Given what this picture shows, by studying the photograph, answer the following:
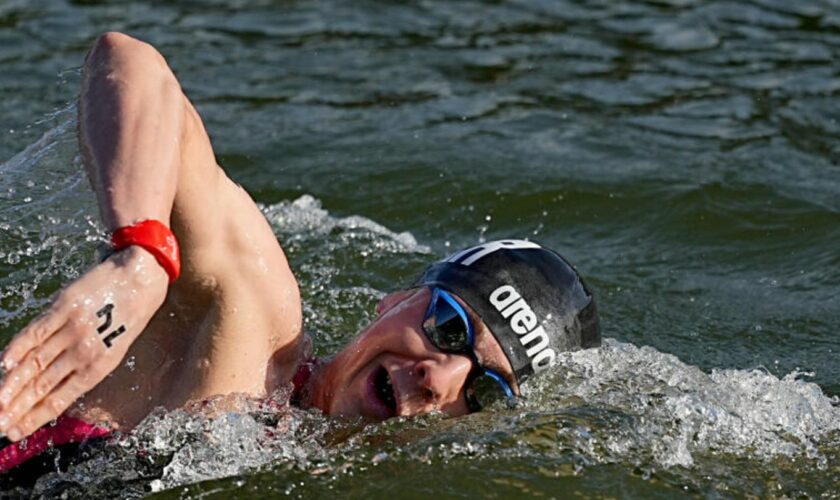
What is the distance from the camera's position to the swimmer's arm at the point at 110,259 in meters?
3.06

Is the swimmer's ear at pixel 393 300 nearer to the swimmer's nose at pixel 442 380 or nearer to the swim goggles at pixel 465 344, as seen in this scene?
the swim goggles at pixel 465 344

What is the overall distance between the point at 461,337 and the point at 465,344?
0.03 m

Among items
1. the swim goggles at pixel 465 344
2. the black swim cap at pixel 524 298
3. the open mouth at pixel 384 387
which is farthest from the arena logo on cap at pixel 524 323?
the open mouth at pixel 384 387

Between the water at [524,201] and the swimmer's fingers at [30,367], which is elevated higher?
the swimmer's fingers at [30,367]

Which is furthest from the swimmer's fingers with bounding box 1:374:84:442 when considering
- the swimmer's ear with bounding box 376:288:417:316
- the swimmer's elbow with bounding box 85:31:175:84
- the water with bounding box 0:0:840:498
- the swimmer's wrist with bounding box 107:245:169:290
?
the swimmer's ear with bounding box 376:288:417:316

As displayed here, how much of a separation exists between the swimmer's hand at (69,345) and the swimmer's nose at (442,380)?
128 centimetres

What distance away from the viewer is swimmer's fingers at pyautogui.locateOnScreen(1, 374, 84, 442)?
3.11 metres

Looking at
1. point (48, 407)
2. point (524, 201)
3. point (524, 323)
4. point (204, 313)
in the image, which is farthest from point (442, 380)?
point (524, 201)

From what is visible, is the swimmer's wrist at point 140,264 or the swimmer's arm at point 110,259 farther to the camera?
the swimmer's wrist at point 140,264

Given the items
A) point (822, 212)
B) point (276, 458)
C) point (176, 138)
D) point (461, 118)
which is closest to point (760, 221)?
point (822, 212)

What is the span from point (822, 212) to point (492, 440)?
3.83 m

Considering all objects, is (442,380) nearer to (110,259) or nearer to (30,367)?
(110,259)

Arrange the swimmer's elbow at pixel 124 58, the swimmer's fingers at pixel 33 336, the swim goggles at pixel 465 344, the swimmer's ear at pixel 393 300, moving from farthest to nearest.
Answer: the swimmer's ear at pixel 393 300 < the swim goggles at pixel 465 344 < the swimmer's elbow at pixel 124 58 < the swimmer's fingers at pixel 33 336

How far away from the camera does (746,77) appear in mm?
9938
